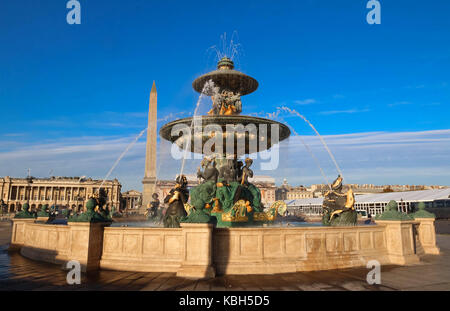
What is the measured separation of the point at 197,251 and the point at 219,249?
2.01 ft

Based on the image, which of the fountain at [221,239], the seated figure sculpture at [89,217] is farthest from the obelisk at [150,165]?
the seated figure sculpture at [89,217]

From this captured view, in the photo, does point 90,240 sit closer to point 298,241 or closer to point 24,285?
point 24,285

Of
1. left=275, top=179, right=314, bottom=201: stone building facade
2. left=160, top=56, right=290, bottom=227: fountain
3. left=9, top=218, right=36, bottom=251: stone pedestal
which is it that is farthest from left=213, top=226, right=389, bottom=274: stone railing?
left=275, top=179, right=314, bottom=201: stone building facade

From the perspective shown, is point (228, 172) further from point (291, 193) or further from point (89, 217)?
point (291, 193)

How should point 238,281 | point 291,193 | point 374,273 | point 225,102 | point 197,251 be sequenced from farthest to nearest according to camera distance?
point 291,193
point 225,102
point 374,273
point 197,251
point 238,281

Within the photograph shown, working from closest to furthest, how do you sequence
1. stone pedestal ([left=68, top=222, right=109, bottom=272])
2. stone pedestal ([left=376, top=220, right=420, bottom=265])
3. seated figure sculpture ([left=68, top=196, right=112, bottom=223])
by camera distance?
stone pedestal ([left=68, top=222, right=109, bottom=272]), seated figure sculpture ([left=68, top=196, right=112, bottom=223]), stone pedestal ([left=376, top=220, right=420, bottom=265])

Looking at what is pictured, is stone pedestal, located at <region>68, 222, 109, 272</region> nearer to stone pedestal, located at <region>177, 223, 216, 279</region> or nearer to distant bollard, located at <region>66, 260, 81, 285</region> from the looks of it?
distant bollard, located at <region>66, 260, 81, 285</region>

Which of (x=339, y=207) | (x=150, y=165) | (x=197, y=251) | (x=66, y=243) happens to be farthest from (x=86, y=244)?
(x=150, y=165)

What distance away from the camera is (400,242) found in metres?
8.73

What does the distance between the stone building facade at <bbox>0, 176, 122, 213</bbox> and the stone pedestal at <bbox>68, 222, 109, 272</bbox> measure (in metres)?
106

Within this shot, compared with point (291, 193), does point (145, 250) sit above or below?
below

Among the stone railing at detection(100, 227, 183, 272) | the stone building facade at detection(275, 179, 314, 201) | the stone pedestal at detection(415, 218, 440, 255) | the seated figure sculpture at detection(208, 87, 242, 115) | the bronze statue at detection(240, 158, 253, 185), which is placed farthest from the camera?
the stone building facade at detection(275, 179, 314, 201)

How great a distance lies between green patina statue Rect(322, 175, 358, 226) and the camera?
10188 mm

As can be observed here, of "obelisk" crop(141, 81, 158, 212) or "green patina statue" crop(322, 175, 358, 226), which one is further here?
"obelisk" crop(141, 81, 158, 212)
